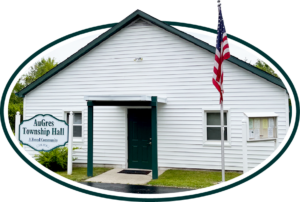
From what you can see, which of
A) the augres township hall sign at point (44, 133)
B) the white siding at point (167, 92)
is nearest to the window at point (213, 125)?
the white siding at point (167, 92)

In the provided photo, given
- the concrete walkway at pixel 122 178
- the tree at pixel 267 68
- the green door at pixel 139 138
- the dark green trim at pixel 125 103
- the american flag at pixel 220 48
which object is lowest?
the concrete walkway at pixel 122 178

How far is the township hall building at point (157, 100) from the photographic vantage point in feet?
30.2

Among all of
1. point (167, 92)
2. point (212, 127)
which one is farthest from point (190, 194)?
point (167, 92)

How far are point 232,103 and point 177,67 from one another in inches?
86.2

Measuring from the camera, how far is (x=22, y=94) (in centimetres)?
1160

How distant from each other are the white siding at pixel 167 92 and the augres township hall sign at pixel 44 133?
2383 mm

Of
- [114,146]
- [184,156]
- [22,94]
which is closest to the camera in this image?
[184,156]

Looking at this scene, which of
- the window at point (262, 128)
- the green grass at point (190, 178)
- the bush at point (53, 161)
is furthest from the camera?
the bush at point (53, 161)

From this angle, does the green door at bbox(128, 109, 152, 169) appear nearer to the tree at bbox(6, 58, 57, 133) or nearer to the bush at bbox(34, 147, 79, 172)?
the bush at bbox(34, 147, 79, 172)

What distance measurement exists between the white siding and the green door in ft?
0.77

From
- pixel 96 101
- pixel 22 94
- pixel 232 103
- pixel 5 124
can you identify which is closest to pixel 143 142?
pixel 96 101

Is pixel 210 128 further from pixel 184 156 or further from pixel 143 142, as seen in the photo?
pixel 143 142

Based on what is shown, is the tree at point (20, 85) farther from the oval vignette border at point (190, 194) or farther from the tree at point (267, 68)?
the tree at point (267, 68)

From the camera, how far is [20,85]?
50.7 ft
